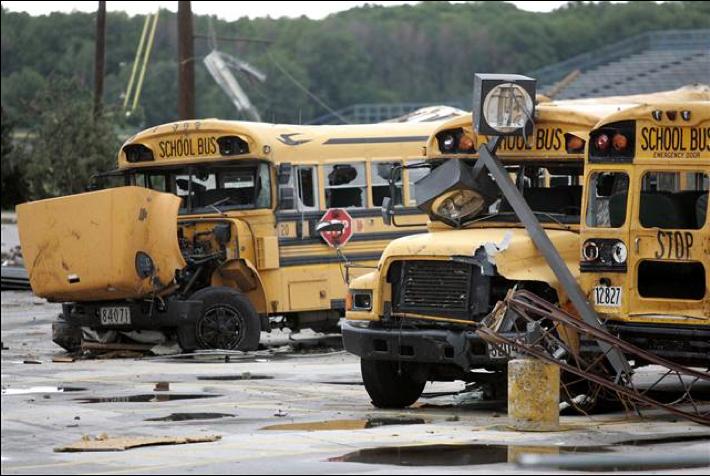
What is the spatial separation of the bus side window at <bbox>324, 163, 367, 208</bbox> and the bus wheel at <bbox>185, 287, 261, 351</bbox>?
1.99 meters

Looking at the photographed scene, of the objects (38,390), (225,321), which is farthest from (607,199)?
(225,321)

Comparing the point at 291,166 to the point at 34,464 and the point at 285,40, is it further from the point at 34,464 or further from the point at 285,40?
the point at 285,40

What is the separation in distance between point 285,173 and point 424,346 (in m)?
7.27

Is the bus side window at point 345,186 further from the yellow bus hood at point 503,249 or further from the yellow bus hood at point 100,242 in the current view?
the yellow bus hood at point 503,249

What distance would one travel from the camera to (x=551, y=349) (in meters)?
12.8

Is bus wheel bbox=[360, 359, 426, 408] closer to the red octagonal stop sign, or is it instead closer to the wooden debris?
the wooden debris

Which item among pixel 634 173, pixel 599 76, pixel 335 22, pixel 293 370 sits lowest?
pixel 293 370

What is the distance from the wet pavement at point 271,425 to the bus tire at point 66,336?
5.70 feet

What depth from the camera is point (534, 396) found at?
12000 mm

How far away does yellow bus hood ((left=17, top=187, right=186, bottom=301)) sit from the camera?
18.4 metres

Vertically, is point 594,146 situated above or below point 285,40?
below

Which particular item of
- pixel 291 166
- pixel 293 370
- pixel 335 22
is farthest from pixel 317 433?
pixel 335 22

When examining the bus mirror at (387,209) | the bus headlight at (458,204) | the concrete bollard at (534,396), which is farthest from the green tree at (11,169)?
the concrete bollard at (534,396)

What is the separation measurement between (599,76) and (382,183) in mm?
45332
